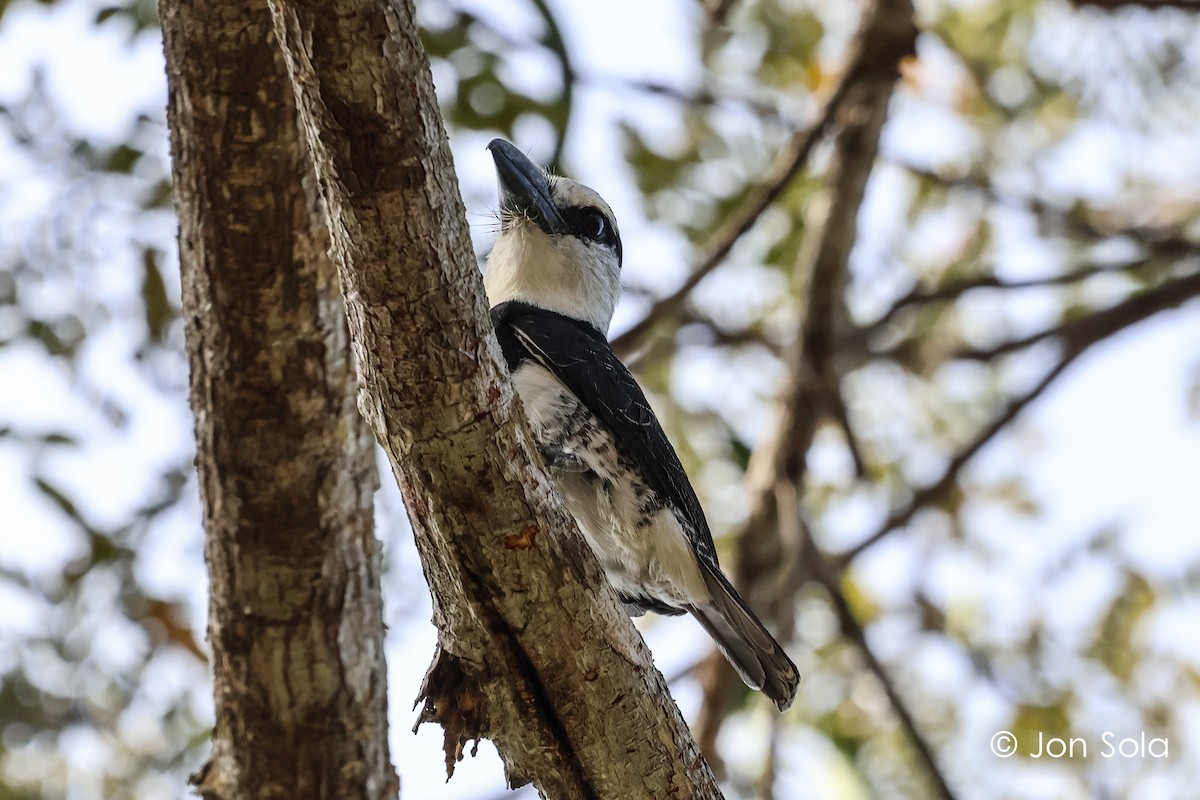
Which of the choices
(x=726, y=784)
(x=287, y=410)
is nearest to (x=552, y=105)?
(x=287, y=410)

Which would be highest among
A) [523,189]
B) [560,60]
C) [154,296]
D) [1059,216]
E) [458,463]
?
[154,296]

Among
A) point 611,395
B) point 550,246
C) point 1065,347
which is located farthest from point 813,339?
point 611,395

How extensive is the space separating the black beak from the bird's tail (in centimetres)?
104

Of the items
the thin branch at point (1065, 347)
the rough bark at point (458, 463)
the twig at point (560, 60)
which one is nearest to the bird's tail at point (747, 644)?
the rough bark at point (458, 463)

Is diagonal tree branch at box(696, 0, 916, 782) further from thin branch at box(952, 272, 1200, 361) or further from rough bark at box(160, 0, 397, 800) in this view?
rough bark at box(160, 0, 397, 800)

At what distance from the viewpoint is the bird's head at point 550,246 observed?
3121mm

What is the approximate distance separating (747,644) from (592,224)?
127 centimetres

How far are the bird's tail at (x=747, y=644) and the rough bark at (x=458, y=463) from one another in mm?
465

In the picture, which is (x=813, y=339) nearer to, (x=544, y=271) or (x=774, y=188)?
(x=774, y=188)

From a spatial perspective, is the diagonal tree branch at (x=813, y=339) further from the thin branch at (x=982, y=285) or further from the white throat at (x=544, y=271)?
the white throat at (x=544, y=271)

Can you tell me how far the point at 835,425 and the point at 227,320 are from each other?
2279 mm

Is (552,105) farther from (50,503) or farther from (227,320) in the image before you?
(50,503)

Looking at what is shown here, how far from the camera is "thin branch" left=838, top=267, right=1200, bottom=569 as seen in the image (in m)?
3.74

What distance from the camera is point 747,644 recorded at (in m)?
2.56
